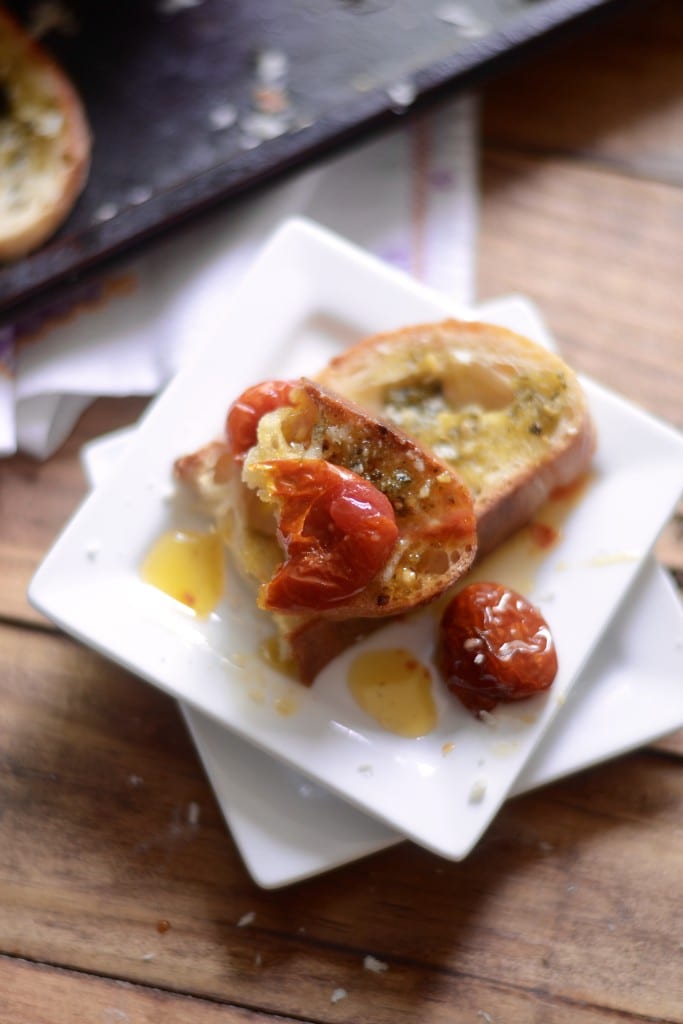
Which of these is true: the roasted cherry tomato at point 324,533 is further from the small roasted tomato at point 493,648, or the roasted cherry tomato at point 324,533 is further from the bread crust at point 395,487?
the small roasted tomato at point 493,648

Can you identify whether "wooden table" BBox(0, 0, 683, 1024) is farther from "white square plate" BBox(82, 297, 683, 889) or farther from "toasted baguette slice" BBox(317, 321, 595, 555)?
"toasted baguette slice" BBox(317, 321, 595, 555)

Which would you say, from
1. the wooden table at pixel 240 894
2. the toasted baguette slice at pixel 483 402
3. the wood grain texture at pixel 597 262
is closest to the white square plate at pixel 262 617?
the toasted baguette slice at pixel 483 402

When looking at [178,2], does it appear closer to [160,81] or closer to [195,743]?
[160,81]

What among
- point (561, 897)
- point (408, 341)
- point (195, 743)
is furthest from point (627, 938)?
point (408, 341)

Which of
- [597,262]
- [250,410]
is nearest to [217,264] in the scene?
[250,410]

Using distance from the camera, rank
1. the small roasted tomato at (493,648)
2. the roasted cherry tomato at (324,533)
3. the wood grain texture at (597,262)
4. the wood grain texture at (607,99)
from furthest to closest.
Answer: the wood grain texture at (607,99)
the wood grain texture at (597,262)
the small roasted tomato at (493,648)
the roasted cherry tomato at (324,533)

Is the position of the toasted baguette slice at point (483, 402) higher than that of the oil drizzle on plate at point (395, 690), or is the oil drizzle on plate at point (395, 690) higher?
the toasted baguette slice at point (483, 402)

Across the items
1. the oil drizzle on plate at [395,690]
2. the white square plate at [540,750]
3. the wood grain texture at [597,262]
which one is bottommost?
the white square plate at [540,750]
